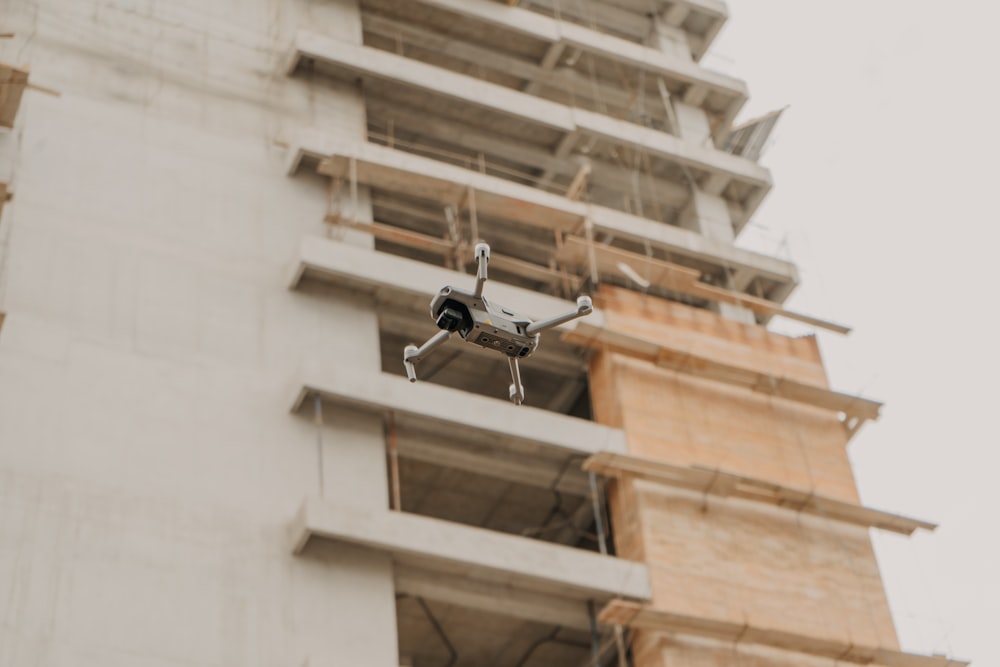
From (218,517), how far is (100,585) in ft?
8.05

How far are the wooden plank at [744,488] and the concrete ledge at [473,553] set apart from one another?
2.06 m

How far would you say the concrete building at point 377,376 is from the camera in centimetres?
2489

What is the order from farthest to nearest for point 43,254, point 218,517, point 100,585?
point 43,254, point 218,517, point 100,585

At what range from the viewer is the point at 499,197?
108ft

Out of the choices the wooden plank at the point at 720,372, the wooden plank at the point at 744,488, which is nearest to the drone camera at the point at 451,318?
the wooden plank at the point at 744,488

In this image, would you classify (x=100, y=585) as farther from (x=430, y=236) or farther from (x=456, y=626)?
(x=430, y=236)

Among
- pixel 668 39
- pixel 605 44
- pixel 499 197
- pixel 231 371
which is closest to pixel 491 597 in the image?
pixel 231 371

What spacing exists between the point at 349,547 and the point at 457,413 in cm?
365

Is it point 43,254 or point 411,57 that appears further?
point 411,57

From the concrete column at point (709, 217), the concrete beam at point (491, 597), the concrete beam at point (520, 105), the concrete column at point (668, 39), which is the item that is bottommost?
the concrete beam at point (491, 597)

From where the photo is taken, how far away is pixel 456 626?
2897 centimetres

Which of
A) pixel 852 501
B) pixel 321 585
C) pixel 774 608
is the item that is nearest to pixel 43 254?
pixel 321 585

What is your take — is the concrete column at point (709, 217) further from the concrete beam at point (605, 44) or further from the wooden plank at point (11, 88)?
the wooden plank at point (11, 88)

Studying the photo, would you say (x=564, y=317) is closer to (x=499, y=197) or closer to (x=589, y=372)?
(x=589, y=372)
